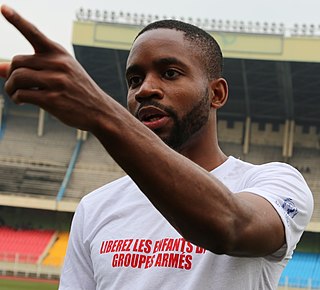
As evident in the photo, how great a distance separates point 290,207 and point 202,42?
2.15 ft

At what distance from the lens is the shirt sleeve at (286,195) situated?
1.85m

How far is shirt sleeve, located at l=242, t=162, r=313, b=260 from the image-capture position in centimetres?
185

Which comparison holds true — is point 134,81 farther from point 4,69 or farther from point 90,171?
point 90,171

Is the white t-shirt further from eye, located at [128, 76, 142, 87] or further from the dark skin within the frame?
eye, located at [128, 76, 142, 87]

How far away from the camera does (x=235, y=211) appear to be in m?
1.62

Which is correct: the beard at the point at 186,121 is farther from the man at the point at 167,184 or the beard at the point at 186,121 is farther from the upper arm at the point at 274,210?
the upper arm at the point at 274,210

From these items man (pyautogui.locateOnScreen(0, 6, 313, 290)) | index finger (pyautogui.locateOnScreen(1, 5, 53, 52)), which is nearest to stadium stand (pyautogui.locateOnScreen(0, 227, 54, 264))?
man (pyautogui.locateOnScreen(0, 6, 313, 290))

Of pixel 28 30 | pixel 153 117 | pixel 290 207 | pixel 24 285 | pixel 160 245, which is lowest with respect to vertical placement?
pixel 24 285

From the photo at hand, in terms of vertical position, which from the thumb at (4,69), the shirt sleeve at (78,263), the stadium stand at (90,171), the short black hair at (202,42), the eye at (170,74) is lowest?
the stadium stand at (90,171)

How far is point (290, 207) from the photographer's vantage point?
190 cm

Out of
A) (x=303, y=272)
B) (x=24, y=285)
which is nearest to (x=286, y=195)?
(x=24, y=285)

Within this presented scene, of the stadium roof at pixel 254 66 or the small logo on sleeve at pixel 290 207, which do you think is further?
the stadium roof at pixel 254 66

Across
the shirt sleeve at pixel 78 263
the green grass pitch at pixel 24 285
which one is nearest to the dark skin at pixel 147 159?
the shirt sleeve at pixel 78 263

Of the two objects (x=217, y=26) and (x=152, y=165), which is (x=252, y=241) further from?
→ (x=217, y=26)
